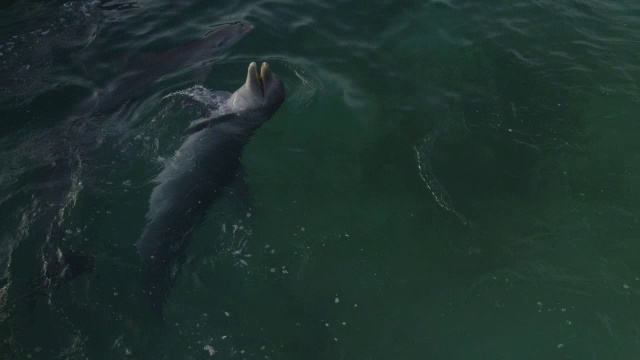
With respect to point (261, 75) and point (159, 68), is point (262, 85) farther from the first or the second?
point (159, 68)

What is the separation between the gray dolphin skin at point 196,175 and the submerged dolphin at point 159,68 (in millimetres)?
1322

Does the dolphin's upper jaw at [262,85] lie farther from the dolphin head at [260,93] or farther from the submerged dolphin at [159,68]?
the submerged dolphin at [159,68]

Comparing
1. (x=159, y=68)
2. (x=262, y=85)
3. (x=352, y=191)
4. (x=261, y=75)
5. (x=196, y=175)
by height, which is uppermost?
(x=261, y=75)

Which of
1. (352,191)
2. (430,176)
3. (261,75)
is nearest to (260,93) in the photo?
(261,75)

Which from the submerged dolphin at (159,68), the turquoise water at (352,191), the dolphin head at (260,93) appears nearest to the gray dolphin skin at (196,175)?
the dolphin head at (260,93)

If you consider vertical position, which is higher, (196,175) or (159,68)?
(159,68)

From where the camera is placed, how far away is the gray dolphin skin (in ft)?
19.4

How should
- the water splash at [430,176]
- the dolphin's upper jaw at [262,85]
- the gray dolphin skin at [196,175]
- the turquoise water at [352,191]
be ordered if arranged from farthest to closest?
the dolphin's upper jaw at [262,85], the water splash at [430,176], the gray dolphin skin at [196,175], the turquoise water at [352,191]

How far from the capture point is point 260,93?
24.0ft

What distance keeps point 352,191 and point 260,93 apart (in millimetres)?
1963

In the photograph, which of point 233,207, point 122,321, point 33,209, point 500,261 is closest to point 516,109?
point 500,261

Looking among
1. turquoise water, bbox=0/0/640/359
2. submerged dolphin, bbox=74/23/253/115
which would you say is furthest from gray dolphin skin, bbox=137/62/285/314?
submerged dolphin, bbox=74/23/253/115

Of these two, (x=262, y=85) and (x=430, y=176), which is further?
(x=262, y=85)

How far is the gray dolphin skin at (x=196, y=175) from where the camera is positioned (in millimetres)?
5910
